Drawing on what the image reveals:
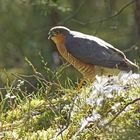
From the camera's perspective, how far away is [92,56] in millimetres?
9352

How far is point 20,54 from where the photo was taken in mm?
16828

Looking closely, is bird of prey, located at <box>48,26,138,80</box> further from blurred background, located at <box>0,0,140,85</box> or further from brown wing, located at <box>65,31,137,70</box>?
blurred background, located at <box>0,0,140,85</box>

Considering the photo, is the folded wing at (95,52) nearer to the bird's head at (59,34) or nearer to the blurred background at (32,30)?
the bird's head at (59,34)

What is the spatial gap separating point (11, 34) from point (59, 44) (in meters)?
6.77

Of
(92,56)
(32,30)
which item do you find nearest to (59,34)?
(92,56)

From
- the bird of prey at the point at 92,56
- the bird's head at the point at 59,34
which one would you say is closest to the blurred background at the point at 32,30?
the bird's head at the point at 59,34

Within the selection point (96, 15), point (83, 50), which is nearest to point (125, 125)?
point (83, 50)

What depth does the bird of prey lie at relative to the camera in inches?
354

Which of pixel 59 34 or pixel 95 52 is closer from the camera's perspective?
pixel 95 52

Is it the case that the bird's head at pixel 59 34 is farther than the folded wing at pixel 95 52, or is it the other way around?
the bird's head at pixel 59 34

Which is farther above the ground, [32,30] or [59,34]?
[59,34]

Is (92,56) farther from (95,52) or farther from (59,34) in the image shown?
(59,34)

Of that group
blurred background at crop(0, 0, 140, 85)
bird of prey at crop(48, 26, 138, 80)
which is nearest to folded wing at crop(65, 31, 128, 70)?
bird of prey at crop(48, 26, 138, 80)

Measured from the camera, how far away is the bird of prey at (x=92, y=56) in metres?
8.98
